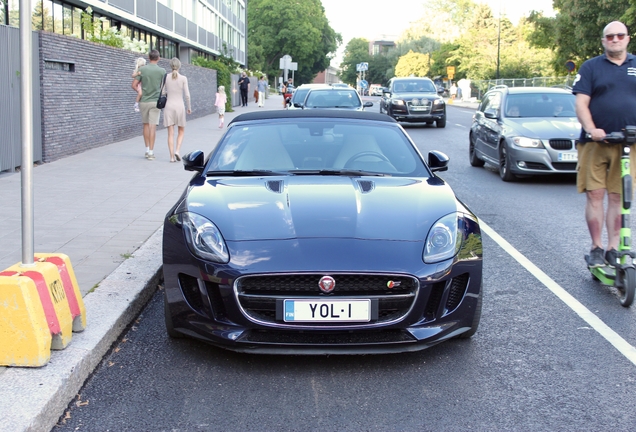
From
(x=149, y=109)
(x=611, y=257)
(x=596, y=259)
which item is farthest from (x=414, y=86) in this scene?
(x=611, y=257)

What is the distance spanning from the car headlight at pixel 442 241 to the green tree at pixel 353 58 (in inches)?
6415

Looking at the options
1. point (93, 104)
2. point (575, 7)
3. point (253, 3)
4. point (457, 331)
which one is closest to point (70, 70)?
point (93, 104)

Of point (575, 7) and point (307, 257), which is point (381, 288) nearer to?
point (307, 257)

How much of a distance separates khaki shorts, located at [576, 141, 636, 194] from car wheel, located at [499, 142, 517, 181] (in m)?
6.30

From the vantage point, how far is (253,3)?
98625 millimetres

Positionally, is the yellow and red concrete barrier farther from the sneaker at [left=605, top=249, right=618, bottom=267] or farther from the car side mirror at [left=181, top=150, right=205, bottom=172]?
the sneaker at [left=605, top=249, right=618, bottom=267]

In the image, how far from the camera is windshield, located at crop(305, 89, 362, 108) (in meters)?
16.5

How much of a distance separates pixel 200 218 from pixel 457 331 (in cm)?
154

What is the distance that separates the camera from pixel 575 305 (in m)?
5.32

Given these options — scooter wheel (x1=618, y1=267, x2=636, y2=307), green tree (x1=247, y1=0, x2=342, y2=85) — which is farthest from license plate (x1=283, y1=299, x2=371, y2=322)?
green tree (x1=247, y1=0, x2=342, y2=85)

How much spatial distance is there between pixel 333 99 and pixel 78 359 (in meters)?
13.4

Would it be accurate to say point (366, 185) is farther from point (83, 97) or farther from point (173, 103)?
point (83, 97)

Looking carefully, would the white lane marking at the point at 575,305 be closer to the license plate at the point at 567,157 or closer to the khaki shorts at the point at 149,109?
the license plate at the point at 567,157

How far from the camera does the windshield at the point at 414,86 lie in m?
27.5
